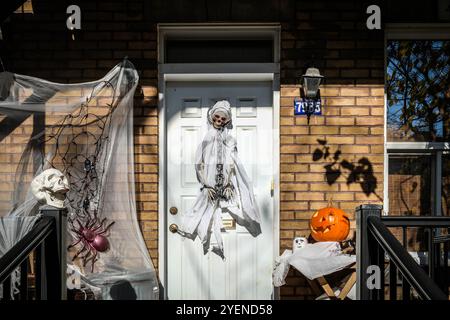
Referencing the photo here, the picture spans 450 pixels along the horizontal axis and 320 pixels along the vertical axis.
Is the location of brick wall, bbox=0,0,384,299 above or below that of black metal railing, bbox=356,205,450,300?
above

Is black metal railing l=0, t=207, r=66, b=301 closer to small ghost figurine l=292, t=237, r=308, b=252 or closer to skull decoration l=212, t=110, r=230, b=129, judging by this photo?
skull decoration l=212, t=110, r=230, b=129

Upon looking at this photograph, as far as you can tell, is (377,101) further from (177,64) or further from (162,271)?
(162,271)

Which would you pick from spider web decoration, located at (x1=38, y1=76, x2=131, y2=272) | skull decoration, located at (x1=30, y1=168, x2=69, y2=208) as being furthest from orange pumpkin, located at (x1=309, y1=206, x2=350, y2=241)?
skull decoration, located at (x1=30, y1=168, x2=69, y2=208)

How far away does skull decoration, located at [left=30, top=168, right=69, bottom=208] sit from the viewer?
12.9ft

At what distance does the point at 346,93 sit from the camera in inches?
180

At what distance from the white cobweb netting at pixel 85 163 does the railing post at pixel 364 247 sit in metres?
1.72

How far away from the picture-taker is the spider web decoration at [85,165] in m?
4.04

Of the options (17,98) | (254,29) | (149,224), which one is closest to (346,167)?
(254,29)

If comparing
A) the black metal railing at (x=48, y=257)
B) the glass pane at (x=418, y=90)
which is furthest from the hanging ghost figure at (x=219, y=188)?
the black metal railing at (x=48, y=257)

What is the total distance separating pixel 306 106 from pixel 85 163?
1916 mm

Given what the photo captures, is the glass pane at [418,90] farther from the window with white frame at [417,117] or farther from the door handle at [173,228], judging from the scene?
the door handle at [173,228]

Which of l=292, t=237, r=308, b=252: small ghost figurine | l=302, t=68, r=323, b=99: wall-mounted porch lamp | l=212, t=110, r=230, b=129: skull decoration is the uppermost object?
l=302, t=68, r=323, b=99: wall-mounted porch lamp

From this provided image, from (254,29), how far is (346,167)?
1473 millimetres

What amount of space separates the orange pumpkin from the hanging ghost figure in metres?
0.55
